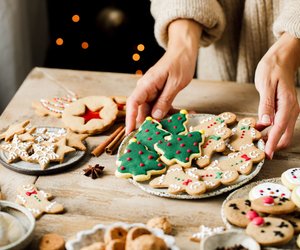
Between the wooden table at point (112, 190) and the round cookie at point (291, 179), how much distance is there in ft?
0.33

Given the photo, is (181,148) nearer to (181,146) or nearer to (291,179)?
(181,146)

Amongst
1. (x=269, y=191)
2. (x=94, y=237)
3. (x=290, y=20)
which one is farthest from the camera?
(x=290, y=20)

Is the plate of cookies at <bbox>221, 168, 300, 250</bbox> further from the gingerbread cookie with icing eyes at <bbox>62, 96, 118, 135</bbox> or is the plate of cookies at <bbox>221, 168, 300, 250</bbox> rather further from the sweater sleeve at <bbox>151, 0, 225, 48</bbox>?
the sweater sleeve at <bbox>151, 0, 225, 48</bbox>

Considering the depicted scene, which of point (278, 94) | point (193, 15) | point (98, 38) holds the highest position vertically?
point (193, 15)

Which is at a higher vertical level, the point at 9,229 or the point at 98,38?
the point at 9,229

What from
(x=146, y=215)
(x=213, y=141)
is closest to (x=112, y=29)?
(x=213, y=141)

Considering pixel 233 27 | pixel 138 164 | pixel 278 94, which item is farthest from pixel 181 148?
pixel 233 27

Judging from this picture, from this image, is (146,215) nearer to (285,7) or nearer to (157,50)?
(285,7)

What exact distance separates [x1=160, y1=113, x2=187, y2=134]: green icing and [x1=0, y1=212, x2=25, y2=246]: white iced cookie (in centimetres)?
47

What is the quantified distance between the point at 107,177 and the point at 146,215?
0.17 metres

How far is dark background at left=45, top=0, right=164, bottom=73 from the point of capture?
2461mm

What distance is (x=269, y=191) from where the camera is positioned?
1.10 m

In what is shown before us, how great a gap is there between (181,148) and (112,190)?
18cm

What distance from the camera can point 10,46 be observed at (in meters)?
2.23
